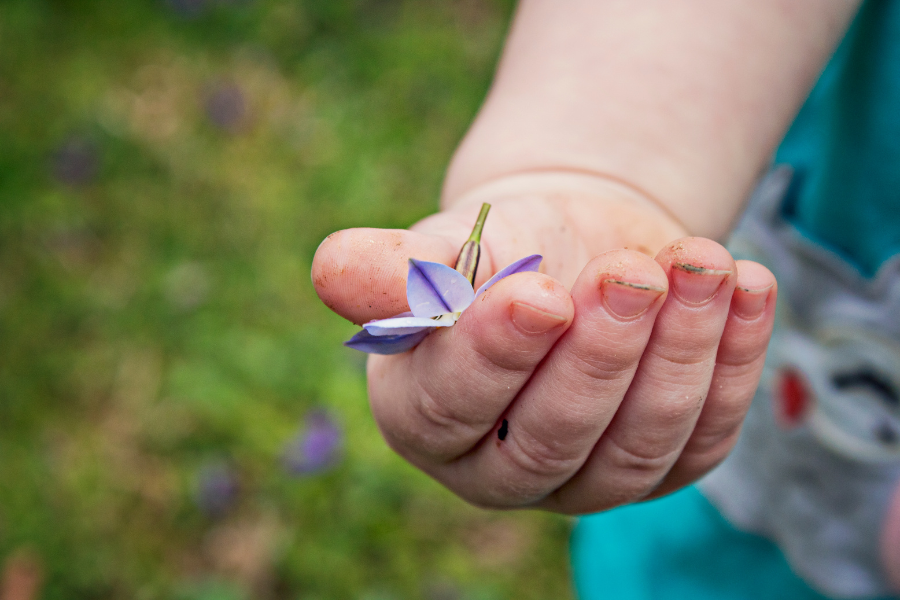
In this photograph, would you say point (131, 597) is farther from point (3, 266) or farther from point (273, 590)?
point (3, 266)

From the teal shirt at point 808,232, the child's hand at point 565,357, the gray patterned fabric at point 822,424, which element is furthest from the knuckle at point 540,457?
the teal shirt at point 808,232

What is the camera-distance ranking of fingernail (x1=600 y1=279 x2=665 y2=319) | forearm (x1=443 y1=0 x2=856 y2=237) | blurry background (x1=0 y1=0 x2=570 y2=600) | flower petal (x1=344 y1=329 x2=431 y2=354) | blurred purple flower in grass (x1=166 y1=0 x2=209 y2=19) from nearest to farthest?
1. fingernail (x1=600 y1=279 x2=665 y2=319)
2. flower petal (x1=344 y1=329 x2=431 y2=354)
3. forearm (x1=443 y1=0 x2=856 y2=237)
4. blurry background (x1=0 y1=0 x2=570 y2=600)
5. blurred purple flower in grass (x1=166 y1=0 x2=209 y2=19)

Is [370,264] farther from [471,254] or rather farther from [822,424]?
[822,424]

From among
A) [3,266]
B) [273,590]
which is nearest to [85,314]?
[3,266]

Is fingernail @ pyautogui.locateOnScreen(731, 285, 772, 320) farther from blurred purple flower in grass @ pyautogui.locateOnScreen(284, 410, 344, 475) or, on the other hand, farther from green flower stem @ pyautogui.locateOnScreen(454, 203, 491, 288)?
blurred purple flower in grass @ pyautogui.locateOnScreen(284, 410, 344, 475)

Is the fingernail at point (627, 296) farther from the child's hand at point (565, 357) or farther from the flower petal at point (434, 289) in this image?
the flower petal at point (434, 289)

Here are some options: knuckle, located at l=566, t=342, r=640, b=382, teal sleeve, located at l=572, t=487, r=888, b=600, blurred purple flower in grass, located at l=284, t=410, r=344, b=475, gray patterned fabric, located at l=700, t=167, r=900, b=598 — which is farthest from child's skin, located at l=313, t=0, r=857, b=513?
blurred purple flower in grass, located at l=284, t=410, r=344, b=475
